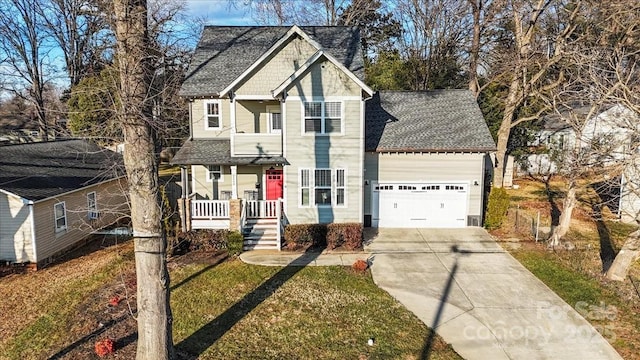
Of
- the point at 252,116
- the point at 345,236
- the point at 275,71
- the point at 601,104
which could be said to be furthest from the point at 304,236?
the point at 601,104

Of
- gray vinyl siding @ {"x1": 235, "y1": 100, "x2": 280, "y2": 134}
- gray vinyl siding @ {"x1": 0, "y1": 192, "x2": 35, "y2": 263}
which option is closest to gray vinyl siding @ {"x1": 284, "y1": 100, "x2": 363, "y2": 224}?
gray vinyl siding @ {"x1": 235, "y1": 100, "x2": 280, "y2": 134}

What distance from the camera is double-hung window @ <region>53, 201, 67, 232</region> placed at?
16.1 m

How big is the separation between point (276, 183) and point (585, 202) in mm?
17814

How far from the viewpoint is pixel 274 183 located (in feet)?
61.7

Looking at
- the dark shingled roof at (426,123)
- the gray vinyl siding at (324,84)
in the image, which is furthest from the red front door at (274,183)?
the dark shingled roof at (426,123)

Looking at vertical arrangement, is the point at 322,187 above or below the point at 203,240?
above

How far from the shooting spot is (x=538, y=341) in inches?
370

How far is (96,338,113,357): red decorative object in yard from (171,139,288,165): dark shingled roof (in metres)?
9.12

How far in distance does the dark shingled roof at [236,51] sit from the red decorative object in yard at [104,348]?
12.1 meters

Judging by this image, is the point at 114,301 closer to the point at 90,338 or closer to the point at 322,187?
the point at 90,338

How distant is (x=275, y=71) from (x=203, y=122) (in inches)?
174

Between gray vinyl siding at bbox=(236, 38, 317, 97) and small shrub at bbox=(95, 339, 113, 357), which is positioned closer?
small shrub at bbox=(95, 339, 113, 357)

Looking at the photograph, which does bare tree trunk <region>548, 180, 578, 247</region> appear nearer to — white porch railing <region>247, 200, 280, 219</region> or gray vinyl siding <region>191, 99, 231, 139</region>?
white porch railing <region>247, 200, 280, 219</region>

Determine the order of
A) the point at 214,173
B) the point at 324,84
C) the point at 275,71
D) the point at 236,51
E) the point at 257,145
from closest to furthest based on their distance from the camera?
the point at 324,84
the point at 257,145
the point at 275,71
the point at 214,173
the point at 236,51
